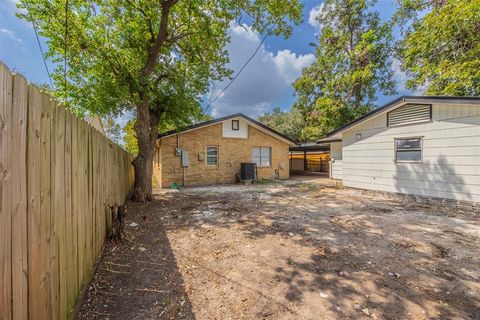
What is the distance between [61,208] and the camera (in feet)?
5.94

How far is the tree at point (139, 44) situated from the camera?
696 centimetres

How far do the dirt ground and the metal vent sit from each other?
3222mm

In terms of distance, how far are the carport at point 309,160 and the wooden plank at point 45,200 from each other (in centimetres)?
1801

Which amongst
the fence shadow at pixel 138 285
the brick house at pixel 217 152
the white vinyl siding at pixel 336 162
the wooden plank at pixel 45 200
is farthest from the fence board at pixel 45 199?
the white vinyl siding at pixel 336 162

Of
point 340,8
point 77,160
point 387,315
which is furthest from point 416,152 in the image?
point 340,8

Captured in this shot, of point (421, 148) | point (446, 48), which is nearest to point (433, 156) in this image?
point (421, 148)

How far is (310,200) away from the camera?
781 centimetres

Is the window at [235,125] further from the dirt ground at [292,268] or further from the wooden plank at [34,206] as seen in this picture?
the wooden plank at [34,206]

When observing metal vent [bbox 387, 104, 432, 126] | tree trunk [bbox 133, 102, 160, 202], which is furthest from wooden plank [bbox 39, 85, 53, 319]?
metal vent [bbox 387, 104, 432, 126]

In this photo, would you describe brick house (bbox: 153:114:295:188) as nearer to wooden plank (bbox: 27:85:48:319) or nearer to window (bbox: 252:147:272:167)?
window (bbox: 252:147:272:167)

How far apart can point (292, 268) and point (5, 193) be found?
3148 millimetres

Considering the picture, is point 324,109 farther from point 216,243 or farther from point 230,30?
point 216,243

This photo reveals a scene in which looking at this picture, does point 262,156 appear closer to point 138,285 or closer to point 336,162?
point 336,162

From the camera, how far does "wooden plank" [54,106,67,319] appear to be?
173 cm
